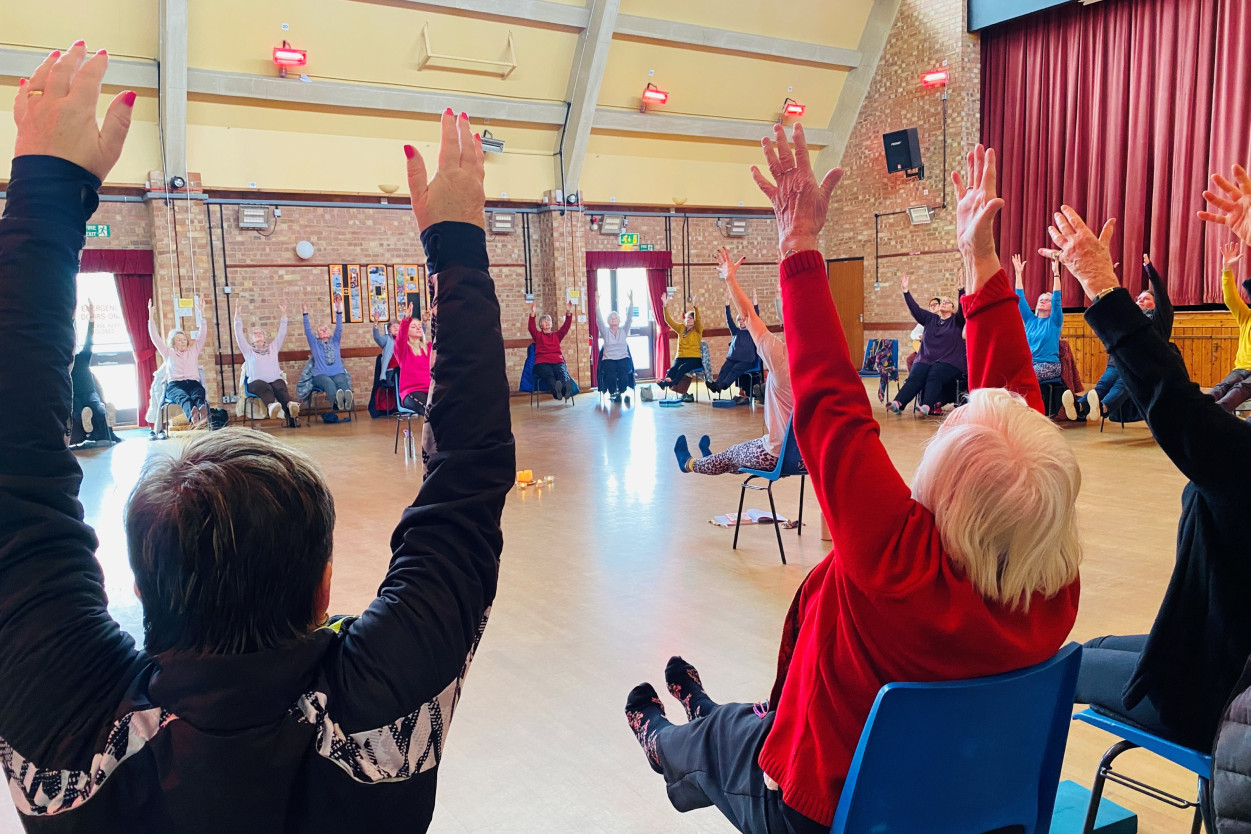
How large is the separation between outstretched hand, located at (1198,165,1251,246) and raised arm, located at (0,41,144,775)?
2275 mm

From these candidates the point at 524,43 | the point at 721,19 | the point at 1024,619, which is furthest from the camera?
the point at 721,19

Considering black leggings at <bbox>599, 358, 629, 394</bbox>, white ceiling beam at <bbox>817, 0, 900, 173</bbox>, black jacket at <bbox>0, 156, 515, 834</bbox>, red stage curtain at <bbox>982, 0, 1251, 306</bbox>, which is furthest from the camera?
white ceiling beam at <bbox>817, 0, 900, 173</bbox>

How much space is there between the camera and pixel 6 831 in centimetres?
225

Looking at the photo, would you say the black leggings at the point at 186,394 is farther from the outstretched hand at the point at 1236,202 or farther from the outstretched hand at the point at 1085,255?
the outstretched hand at the point at 1236,202

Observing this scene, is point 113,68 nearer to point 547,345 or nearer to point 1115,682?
point 547,345

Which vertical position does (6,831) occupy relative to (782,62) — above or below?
below

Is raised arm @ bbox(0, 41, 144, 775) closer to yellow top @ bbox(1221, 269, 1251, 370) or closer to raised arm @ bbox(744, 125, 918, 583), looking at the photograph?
raised arm @ bbox(744, 125, 918, 583)

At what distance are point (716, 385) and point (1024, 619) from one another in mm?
10032

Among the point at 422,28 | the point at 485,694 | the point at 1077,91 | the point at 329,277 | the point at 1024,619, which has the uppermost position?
the point at 422,28

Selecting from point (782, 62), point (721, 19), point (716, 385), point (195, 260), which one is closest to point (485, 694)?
point (716, 385)

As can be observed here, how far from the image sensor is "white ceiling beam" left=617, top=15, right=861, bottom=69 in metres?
12.0

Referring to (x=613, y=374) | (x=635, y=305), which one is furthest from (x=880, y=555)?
(x=635, y=305)

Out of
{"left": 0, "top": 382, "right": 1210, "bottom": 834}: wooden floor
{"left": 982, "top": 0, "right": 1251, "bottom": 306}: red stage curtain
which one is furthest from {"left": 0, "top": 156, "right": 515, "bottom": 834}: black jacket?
{"left": 982, "top": 0, "right": 1251, "bottom": 306}: red stage curtain

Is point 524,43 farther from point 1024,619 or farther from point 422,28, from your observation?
point 1024,619
